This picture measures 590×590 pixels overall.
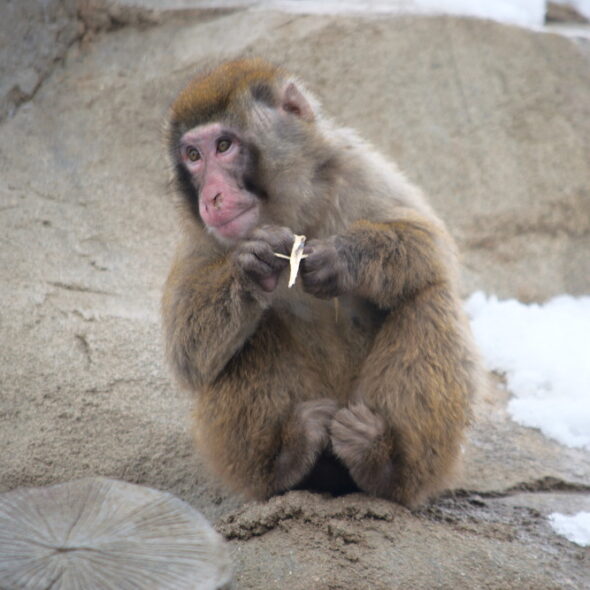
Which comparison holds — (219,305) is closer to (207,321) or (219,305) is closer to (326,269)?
(207,321)

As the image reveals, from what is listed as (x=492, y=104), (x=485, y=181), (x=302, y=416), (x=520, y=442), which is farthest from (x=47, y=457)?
(x=492, y=104)

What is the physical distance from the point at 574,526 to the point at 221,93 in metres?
2.29

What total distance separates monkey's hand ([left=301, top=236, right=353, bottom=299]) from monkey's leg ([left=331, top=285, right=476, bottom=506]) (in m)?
0.33

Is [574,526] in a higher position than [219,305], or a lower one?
lower

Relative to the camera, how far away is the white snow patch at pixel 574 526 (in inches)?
140

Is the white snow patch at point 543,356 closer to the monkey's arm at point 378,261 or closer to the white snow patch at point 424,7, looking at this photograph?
the monkey's arm at point 378,261

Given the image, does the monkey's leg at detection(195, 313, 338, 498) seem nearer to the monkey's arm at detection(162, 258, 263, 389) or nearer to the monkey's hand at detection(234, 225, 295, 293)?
the monkey's arm at detection(162, 258, 263, 389)

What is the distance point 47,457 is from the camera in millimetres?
4125

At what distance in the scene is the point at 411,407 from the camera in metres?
3.55

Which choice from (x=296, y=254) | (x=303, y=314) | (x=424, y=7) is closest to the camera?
(x=296, y=254)

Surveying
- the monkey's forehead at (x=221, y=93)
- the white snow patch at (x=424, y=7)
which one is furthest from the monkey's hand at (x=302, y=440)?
the white snow patch at (x=424, y=7)

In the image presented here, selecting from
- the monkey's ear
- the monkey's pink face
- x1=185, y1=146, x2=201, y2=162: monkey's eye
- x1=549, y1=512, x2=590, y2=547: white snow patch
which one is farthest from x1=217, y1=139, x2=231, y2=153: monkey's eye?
x1=549, y1=512, x2=590, y2=547: white snow patch

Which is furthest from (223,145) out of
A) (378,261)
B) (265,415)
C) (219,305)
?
(265,415)

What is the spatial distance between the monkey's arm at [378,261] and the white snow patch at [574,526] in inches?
42.7
